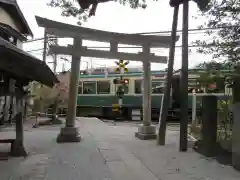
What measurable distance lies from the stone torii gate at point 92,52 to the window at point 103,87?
39.9 ft

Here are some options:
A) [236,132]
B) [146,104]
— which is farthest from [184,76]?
[146,104]

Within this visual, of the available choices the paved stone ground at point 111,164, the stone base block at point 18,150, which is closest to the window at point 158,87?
the paved stone ground at point 111,164

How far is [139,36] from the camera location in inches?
550

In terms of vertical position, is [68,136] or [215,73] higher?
[215,73]

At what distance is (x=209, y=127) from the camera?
9.59 meters

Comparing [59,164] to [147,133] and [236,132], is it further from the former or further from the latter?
[147,133]

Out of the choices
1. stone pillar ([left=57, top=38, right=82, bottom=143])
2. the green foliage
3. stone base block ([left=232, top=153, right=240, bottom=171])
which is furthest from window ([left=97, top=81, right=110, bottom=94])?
stone base block ([left=232, top=153, right=240, bottom=171])

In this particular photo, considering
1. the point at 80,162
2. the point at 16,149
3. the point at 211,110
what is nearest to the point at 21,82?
the point at 16,149

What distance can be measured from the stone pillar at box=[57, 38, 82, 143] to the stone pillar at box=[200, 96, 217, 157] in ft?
15.6

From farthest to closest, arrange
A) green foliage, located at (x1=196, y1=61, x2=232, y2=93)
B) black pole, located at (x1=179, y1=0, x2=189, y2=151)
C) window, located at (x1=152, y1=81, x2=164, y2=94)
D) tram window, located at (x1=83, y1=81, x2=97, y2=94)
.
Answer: tram window, located at (x1=83, y1=81, x2=97, y2=94) < window, located at (x1=152, y1=81, x2=164, y2=94) < black pole, located at (x1=179, y1=0, x2=189, y2=151) < green foliage, located at (x1=196, y1=61, x2=232, y2=93)

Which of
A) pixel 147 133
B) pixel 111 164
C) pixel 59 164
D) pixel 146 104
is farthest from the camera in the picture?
pixel 146 104

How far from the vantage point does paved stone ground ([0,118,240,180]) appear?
721cm

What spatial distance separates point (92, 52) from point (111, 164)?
5770 mm

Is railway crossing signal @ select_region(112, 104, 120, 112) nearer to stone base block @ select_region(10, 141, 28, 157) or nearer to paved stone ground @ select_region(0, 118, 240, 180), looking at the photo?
paved stone ground @ select_region(0, 118, 240, 180)
